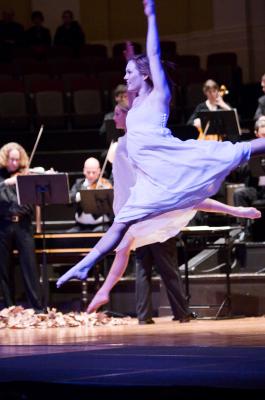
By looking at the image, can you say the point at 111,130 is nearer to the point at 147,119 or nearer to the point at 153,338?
the point at 147,119

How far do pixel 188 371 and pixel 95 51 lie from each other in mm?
10531

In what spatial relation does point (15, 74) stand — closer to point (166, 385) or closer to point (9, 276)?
point (9, 276)

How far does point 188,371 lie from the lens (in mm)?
3172

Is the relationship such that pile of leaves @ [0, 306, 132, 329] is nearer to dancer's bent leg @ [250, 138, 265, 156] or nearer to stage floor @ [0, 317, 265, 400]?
dancer's bent leg @ [250, 138, 265, 156]

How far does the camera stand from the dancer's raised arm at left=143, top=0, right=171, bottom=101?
545 cm

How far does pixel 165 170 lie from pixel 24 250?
12.4ft

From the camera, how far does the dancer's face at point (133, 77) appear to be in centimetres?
571

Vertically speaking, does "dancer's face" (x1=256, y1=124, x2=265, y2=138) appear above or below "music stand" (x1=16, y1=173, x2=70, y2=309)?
above

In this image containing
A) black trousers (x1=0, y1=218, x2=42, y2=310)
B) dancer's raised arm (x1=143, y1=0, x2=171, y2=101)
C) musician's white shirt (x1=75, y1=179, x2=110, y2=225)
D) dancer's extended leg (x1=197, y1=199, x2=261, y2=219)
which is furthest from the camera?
musician's white shirt (x1=75, y1=179, x2=110, y2=225)

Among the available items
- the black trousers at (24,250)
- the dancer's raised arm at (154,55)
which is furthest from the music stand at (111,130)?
the dancer's raised arm at (154,55)

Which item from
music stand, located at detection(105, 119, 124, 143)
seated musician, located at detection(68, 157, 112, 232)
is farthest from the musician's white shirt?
music stand, located at detection(105, 119, 124, 143)

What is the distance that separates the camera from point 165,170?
5.54 metres

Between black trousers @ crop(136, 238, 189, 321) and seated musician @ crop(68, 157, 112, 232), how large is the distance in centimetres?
139

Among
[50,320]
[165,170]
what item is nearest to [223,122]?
[50,320]
